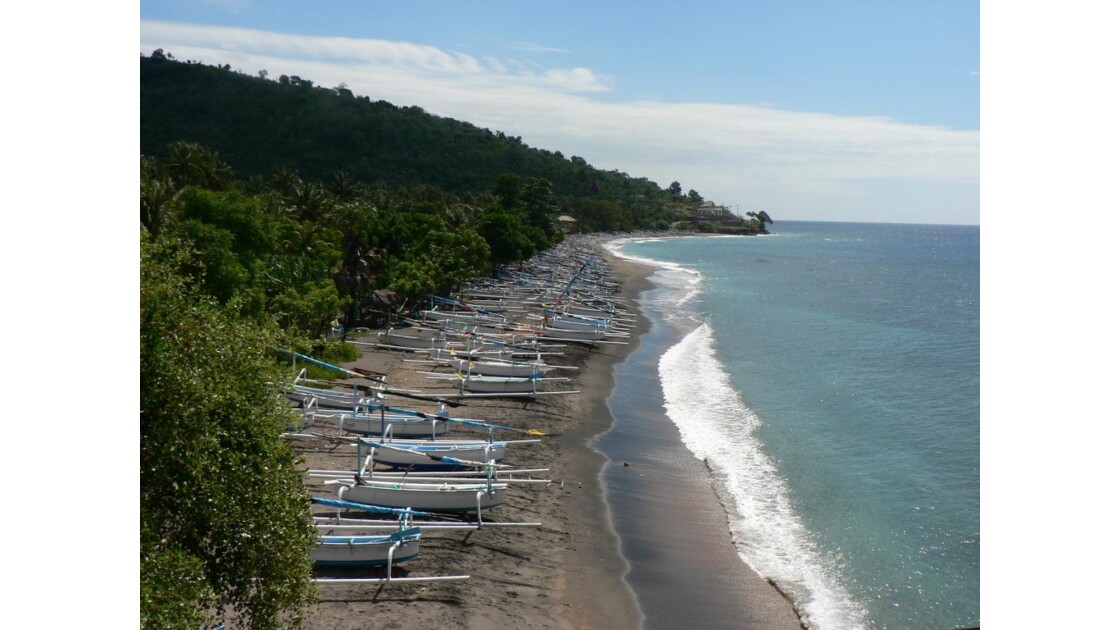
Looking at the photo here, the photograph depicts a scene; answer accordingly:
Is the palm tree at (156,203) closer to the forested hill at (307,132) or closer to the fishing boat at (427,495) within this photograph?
the fishing boat at (427,495)

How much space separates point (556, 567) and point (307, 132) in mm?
120435

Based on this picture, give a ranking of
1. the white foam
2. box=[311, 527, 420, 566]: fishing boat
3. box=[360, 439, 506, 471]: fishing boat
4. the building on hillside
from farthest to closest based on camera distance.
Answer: the building on hillside < box=[360, 439, 506, 471]: fishing boat < the white foam < box=[311, 527, 420, 566]: fishing boat

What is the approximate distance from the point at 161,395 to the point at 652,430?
2508 cm

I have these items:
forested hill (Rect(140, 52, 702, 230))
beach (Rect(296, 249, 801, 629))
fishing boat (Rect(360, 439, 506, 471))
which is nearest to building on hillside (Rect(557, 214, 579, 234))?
forested hill (Rect(140, 52, 702, 230))

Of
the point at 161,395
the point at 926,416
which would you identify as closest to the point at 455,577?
the point at 161,395

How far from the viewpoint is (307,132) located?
128625mm

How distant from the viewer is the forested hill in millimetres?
110625

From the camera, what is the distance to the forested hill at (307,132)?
110625 millimetres

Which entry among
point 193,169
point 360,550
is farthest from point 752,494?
point 193,169

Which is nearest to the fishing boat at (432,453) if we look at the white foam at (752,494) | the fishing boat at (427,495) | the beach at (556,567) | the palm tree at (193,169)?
the fishing boat at (427,495)

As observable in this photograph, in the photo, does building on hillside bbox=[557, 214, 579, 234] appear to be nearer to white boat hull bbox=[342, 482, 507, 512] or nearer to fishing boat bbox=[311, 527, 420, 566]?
white boat hull bbox=[342, 482, 507, 512]

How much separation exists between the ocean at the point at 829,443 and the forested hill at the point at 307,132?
209 feet

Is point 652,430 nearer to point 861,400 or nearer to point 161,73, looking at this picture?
point 861,400

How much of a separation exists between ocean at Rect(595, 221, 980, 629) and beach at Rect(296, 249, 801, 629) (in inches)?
23.2
